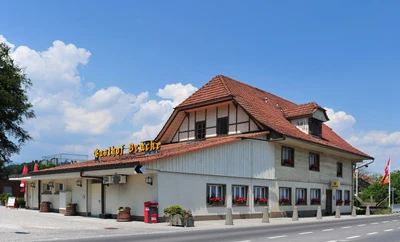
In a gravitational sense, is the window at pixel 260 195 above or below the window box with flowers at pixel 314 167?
below

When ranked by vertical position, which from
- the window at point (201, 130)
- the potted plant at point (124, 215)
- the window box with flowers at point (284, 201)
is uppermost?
the window at point (201, 130)

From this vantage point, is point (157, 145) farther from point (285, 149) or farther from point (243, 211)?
point (285, 149)

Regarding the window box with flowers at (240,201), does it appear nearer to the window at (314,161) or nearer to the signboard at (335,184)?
the window at (314,161)

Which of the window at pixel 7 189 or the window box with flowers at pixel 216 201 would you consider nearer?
the window box with flowers at pixel 216 201

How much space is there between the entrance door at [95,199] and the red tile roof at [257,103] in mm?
9001

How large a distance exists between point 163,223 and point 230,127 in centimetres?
1048

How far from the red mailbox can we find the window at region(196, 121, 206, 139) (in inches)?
434

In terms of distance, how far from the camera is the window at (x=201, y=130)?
106 ft

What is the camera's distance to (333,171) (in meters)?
38.3

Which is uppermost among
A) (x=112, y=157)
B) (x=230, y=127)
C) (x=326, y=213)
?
(x=230, y=127)

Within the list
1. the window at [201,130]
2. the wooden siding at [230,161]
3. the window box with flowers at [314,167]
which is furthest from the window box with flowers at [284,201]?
the window at [201,130]

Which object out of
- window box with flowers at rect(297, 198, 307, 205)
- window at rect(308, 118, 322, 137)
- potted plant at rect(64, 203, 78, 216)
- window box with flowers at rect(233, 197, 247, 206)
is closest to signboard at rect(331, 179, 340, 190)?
window at rect(308, 118, 322, 137)

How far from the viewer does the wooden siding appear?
920 inches

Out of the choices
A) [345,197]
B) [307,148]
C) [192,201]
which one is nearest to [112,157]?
[192,201]
